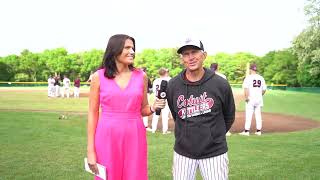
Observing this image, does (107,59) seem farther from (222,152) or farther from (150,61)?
(150,61)

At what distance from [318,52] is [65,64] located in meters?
85.4

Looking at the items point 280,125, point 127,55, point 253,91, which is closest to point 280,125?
point 280,125

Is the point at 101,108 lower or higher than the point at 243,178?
higher

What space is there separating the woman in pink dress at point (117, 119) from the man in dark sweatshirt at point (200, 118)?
15.1 inches

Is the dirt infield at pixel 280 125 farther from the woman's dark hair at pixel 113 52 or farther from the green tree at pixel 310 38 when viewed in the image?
the green tree at pixel 310 38

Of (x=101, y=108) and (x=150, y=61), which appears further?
(x=150, y=61)

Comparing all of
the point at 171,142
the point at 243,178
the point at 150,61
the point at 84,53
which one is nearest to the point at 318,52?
the point at 171,142

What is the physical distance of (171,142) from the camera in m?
10.7

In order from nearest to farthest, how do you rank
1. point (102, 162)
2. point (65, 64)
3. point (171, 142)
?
point (102, 162), point (171, 142), point (65, 64)

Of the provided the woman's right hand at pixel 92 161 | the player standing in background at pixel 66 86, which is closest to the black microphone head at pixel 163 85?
the woman's right hand at pixel 92 161

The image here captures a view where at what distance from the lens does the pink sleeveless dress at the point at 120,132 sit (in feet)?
11.8

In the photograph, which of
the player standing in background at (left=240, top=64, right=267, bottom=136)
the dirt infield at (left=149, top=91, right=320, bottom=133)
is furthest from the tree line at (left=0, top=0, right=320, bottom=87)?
the player standing in background at (left=240, top=64, right=267, bottom=136)

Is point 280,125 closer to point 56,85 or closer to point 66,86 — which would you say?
point 66,86

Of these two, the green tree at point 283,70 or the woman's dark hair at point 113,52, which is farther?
the green tree at point 283,70
